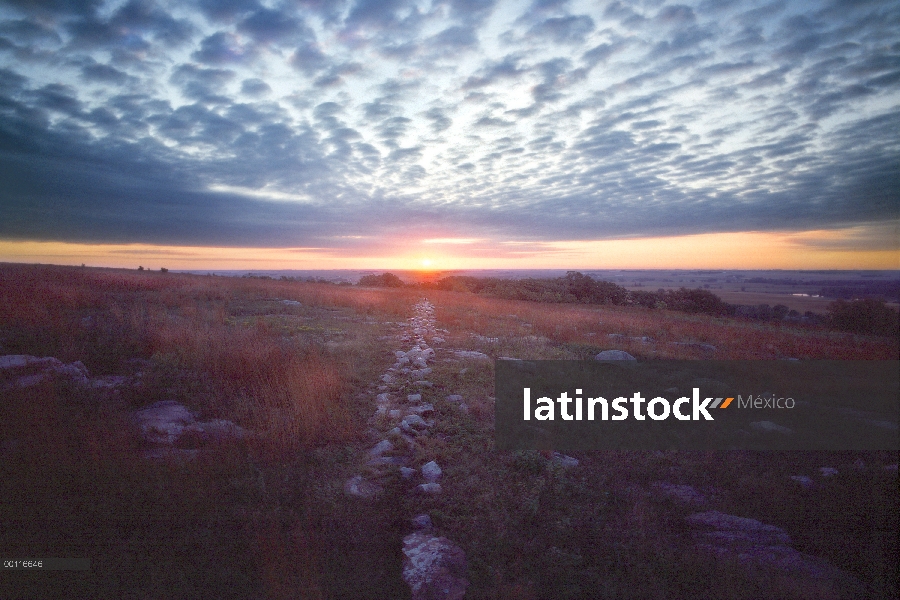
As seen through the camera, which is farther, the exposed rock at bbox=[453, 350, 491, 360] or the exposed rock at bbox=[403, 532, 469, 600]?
the exposed rock at bbox=[453, 350, 491, 360]

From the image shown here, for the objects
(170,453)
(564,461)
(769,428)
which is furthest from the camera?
(769,428)

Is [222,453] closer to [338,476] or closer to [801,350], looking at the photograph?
[338,476]

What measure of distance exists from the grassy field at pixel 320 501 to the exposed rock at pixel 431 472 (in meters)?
0.15

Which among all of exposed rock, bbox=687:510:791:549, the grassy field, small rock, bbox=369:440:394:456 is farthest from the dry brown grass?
small rock, bbox=369:440:394:456

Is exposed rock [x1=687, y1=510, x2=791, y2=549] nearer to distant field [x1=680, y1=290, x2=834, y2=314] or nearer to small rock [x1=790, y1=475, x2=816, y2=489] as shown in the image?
small rock [x1=790, y1=475, x2=816, y2=489]

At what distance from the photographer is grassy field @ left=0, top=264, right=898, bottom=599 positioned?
10.2 feet

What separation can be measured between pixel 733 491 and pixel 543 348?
716 cm

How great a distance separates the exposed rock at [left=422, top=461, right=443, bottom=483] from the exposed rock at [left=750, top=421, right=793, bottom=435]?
20.2ft

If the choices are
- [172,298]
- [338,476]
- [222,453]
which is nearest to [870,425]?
[338,476]

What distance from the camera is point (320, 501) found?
4031 millimetres
